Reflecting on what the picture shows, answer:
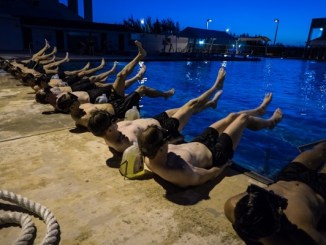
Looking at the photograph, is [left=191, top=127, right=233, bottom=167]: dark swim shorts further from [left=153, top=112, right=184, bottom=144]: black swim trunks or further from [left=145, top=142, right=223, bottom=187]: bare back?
[left=153, top=112, right=184, bottom=144]: black swim trunks

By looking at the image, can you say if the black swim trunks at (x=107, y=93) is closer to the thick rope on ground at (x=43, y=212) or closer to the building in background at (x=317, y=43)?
the thick rope on ground at (x=43, y=212)

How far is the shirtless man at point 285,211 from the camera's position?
1.60 metres

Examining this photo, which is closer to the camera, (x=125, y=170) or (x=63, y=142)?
(x=125, y=170)

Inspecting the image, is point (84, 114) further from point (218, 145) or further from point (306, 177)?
point (306, 177)

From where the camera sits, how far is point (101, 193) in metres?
2.72

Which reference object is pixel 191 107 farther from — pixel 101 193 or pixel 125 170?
pixel 101 193

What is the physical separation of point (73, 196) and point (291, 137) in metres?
Answer: 5.55

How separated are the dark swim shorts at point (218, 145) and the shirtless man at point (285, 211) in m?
0.71

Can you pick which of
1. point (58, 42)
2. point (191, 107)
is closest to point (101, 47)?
point (58, 42)

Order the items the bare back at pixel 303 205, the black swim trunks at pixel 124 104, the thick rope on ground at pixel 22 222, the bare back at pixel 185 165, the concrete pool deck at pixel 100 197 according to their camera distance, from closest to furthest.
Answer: the bare back at pixel 303 205 → the thick rope on ground at pixel 22 222 → the concrete pool deck at pixel 100 197 → the bare back at pixel 185 165 → the black swim trunks at pixel 124 104

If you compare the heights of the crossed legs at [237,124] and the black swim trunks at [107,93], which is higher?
the crossed legs at [237,124]

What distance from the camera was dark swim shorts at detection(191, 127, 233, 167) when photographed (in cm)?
309

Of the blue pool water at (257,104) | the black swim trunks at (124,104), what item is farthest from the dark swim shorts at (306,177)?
the black swim trunks at (124,104)

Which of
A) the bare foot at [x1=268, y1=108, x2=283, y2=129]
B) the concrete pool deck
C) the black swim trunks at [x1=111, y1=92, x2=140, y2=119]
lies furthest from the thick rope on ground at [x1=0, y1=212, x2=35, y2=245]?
the bare foot at [x1=268, y1=108, x2=283, y2=129]
